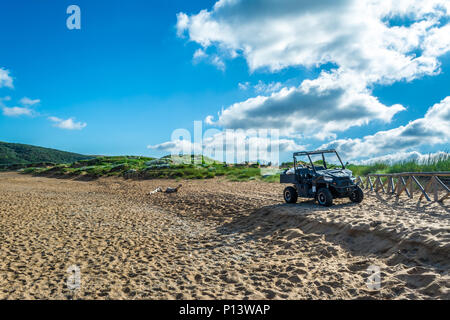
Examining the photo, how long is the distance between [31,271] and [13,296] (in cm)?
119

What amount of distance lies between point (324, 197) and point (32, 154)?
140 m

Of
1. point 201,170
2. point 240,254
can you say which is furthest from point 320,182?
point 201,170

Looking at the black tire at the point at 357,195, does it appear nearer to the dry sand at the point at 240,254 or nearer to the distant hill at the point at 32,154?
the dry sand at the point at 240,254

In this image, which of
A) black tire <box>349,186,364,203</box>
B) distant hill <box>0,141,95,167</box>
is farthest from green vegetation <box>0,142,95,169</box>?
black tire <box>349,186,364,203</box>

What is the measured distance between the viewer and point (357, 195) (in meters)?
11.2

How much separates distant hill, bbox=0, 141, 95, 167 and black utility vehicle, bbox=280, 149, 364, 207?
125602 mm

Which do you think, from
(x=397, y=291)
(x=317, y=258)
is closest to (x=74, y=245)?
(x=317, y=258)

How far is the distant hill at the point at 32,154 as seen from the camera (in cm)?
11456

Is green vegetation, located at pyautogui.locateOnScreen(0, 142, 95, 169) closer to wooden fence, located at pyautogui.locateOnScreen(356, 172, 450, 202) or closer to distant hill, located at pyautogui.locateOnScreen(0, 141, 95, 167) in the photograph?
distant hill, located at pyautogui.locateOnScreen(0, 141, 95, 167)

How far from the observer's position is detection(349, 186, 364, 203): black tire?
36.7 feet

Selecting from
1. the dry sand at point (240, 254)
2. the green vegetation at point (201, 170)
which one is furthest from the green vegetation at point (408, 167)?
the dry sand at point (240, 254)

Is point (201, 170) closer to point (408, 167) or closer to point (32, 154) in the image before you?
point (408, 167)

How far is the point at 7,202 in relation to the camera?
15914 mm

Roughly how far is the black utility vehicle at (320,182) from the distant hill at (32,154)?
126 meters
